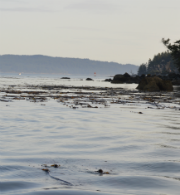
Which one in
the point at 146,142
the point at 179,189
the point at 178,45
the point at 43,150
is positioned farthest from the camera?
the point at 178,45

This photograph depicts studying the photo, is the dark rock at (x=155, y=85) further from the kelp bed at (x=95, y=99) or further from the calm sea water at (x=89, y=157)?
the calm sea water at (x=89, y=157)

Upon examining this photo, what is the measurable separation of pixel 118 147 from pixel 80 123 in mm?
4288

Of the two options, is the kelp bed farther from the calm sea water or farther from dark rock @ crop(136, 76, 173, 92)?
dark rock @ crop(136, 76, 173, 92)

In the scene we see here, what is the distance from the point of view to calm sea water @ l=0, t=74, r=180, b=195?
4.79 m

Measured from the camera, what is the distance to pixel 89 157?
6.72 m

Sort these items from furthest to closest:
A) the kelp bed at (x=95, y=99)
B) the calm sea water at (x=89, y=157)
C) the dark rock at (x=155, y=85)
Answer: the dark rock at (x=155, y=85)
the kelp bed at (x=95, y=99)
the calm sea water at (x=89, y=157)

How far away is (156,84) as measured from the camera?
152ft

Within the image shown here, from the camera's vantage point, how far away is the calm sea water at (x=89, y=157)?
4.79 meters

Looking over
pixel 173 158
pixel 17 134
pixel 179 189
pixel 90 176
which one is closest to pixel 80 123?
pixel 17 134

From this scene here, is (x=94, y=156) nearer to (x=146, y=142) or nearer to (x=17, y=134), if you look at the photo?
(x=146, y=142)

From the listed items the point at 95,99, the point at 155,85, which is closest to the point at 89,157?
the point at 95,99

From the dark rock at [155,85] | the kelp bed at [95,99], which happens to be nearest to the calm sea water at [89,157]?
the kelp bed at [95,99]

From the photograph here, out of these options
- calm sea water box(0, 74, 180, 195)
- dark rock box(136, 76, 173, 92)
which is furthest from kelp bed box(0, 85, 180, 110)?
dark rock box(136, 76, 173, 92)

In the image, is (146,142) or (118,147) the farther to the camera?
(146,142)
